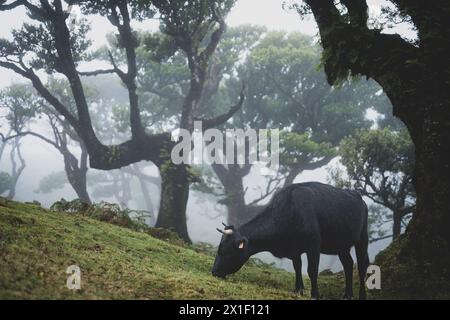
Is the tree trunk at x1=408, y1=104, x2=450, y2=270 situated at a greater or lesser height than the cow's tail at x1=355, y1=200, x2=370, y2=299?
greater

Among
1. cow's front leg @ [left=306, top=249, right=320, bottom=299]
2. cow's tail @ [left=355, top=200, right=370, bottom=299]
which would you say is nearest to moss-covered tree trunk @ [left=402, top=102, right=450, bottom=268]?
cow's tail @ [left=355, top=200, right=370, bottom=299]

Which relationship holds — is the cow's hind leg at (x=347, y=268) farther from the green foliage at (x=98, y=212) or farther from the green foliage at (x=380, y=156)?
the green foliage at (x=380, y=156)

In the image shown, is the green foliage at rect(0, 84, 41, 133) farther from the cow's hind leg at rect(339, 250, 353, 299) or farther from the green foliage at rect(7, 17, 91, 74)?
the cow's hind leg at rect(339, 250, 353, 299)

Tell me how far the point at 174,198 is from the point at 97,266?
1114 cm

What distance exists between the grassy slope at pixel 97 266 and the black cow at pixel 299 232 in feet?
2.18

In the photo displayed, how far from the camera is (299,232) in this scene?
7.18 m

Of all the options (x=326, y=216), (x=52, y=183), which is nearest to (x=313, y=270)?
(x=326, y=216)

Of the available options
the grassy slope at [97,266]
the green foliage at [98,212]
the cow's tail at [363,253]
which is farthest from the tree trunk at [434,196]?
the green foliage at [98,212]

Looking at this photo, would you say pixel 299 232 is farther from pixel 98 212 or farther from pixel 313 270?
pixel 98 212

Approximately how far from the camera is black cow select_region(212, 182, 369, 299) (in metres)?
7.23

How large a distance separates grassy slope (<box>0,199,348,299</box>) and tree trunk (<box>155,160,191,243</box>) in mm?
6952
